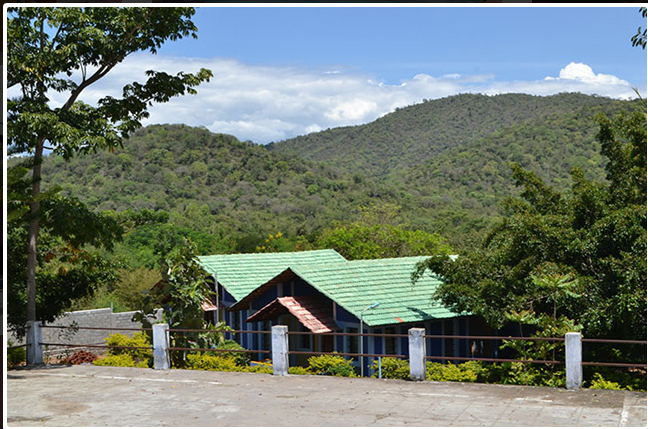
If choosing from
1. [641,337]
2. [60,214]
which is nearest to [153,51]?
[60,214]

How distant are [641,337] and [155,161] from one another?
180 ft

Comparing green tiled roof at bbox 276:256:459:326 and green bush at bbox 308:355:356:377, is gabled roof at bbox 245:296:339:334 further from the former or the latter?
green bush at bbox 308:355:356:377

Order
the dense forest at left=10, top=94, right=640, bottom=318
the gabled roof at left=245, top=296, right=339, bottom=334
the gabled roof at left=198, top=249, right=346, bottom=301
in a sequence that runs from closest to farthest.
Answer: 1. the gabled roof at left=245, top=296, right=339, bottom=334
2. the gabled roof at left=198, top=249, right=346, bottom=301
3. the dense forest at left=10, top=94, right=640, bottom=318

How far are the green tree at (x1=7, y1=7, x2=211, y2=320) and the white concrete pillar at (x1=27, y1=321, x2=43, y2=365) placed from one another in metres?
0.53

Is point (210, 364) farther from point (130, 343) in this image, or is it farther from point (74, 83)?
point (74, 83)

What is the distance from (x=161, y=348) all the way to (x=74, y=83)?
527cm

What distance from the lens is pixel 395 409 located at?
8.30 m

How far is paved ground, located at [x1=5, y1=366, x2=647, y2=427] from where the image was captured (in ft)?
25.6

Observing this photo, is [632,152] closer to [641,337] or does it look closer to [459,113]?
[641,337]

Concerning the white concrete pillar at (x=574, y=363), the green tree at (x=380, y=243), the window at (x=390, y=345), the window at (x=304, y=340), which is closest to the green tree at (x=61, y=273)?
the window at (x=304, y=340)

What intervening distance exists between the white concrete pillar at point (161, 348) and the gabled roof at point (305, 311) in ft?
15.2

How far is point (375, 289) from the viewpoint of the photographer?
54.3 ft

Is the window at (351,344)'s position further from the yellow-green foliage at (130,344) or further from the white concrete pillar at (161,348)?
the white concrete pillar at (161,348)

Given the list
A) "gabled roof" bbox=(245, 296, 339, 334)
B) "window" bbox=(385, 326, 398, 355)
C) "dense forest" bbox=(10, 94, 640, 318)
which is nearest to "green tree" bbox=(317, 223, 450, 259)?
"dense forest" bbox=(10, 94, 640, 318)
